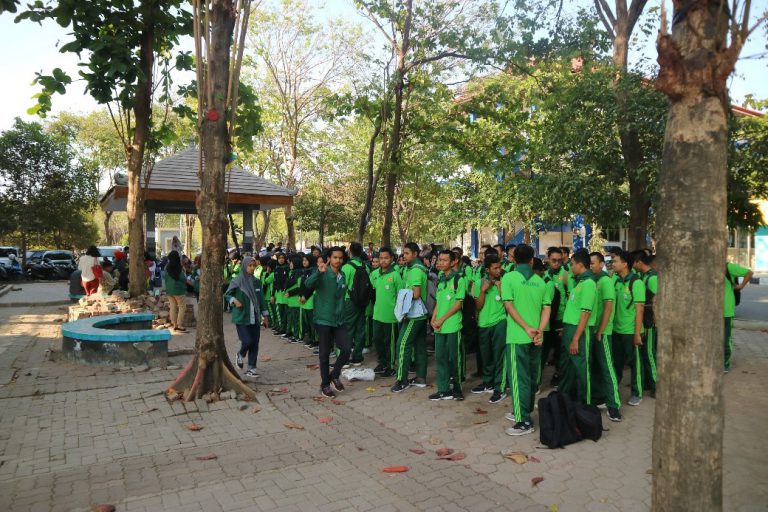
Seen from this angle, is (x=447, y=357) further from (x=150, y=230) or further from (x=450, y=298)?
(x=150, y=230)

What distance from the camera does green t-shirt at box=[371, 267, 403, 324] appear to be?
8.17 metres

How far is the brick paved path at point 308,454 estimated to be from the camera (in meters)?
4.18

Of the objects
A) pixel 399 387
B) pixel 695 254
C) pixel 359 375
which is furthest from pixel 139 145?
pixel 695 254

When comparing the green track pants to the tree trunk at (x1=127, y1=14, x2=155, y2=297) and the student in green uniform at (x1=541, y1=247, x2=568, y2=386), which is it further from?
the tree trunk at (x1=127, y1=14, x2=155, y2=297)

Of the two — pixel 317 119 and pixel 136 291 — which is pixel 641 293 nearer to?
pixel 136 291

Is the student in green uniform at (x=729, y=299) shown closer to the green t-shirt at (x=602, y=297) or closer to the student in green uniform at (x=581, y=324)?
the green t-shirt at (x=602, y=297)

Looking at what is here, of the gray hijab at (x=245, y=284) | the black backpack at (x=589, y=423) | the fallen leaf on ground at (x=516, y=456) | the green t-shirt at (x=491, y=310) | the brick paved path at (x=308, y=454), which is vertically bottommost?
the brick paved path at (x=308, y=454)

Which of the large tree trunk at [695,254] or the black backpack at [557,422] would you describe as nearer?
the large tree trunk at [695,254]

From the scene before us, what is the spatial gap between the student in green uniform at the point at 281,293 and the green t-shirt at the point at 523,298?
20.2 feet

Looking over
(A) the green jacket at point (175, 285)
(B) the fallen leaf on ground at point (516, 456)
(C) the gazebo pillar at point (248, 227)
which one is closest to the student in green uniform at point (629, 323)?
(B) the fallen leaf on ground at point (516, 456)

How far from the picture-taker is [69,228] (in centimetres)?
3081

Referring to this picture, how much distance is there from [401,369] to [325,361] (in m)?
0.97

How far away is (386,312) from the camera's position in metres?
8.20

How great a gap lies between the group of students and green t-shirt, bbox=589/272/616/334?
1 centimetres
